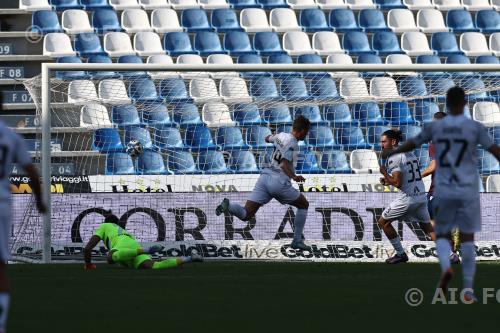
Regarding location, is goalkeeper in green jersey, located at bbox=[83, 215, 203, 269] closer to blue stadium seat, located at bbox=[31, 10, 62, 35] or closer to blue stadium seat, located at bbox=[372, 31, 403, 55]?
blue stadium seat, located at bbox=[31, 10, 62, 35]

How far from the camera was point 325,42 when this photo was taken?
2569 centimetres

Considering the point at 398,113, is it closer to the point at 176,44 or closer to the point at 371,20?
the point at 176,44

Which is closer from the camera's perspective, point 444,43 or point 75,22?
point 75,22

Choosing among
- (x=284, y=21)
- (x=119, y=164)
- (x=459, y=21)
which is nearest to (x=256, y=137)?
(x=119, y=164)

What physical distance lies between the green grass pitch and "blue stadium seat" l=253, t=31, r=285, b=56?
1171 centimetres

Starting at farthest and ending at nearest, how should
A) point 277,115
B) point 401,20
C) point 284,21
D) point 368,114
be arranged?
point 401,20 < point 284,21 < point 277,115 < point 368,114

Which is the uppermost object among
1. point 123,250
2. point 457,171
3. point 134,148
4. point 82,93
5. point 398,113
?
point 82,93

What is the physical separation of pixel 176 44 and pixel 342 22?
402cm

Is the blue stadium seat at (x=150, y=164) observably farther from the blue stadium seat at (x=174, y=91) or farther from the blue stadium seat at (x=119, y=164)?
the blue stadium seat at (x=174, y=91)

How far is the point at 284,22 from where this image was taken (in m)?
26.2

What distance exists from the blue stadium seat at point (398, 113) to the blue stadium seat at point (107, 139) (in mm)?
4687

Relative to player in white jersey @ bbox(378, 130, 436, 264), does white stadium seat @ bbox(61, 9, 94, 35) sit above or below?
above

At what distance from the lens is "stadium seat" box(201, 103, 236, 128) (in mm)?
20625

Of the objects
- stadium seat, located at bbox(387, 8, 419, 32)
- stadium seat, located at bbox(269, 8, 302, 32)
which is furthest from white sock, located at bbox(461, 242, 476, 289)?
stadium seat, located at bbox(387, 8, 419, 32)
